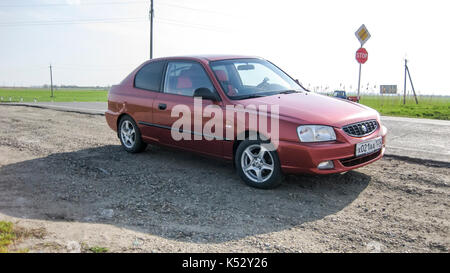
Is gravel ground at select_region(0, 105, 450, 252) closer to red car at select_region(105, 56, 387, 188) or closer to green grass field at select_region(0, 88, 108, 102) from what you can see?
red car at select_region(105, 56, 387, 188)

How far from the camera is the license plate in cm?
458

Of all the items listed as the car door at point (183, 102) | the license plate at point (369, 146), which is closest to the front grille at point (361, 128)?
the license plate at point (369, 146)

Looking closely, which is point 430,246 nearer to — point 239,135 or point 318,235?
point 318,235

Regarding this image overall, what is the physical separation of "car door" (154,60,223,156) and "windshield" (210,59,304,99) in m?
0.22

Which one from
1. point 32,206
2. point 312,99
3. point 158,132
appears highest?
point 312,99

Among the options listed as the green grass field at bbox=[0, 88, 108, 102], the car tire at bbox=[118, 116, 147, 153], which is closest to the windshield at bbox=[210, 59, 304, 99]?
the car tire at bbox=[118, 116, 147, 153]

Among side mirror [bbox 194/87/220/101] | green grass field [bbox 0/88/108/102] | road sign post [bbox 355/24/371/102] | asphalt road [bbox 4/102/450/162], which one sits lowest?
green grass field [bbox 0/88/108/102]

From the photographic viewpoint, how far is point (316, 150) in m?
4.32

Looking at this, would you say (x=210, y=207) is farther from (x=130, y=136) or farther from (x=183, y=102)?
(x=130, y=136)

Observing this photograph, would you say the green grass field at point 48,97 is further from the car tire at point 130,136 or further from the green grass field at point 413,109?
the car tire at point 130,136

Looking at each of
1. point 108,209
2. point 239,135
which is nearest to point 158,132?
point 239,135

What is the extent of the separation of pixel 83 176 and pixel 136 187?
3.30ft

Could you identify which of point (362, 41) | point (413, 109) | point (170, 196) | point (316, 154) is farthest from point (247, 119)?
point (413, 109)

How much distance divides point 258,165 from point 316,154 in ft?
2.52
